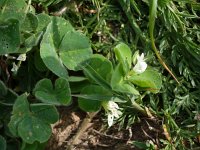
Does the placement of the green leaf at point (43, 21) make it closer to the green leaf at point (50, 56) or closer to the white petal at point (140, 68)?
the green leaf at point (50, 56)

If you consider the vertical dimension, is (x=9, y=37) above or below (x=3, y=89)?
above

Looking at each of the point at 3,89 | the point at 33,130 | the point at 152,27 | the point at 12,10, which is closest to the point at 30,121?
the point at 33,130

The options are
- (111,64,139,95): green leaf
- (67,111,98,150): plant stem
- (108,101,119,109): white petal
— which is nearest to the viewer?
(111,64,139,95): green leaf

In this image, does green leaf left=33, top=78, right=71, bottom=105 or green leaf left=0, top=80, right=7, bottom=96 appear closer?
green leaf left=33, top=78, right=71, bottom=105

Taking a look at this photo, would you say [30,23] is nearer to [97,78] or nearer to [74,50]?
[74,50]

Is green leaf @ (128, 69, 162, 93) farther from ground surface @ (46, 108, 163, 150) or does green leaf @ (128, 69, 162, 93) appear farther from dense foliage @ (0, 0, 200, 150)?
ground surface @ (46, 108, 163, 150)

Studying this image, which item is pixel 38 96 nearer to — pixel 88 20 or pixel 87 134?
pixel 87 134

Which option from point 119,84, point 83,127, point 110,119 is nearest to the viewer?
point 119,84

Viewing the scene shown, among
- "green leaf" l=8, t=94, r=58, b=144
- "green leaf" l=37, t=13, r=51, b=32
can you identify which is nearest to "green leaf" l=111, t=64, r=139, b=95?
"green leaf" l=8, t=94, r=58, b=144
